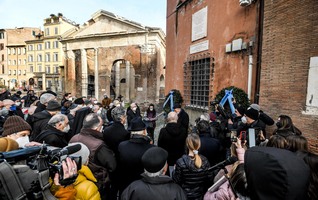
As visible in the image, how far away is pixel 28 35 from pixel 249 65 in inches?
2541

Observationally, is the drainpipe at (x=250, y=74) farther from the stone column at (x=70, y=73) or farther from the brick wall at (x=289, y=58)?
the stone column at (x=70, y=73)

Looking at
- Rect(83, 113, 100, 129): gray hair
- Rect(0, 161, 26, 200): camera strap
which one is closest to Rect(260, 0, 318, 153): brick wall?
Rect(83, 113, 100, 129): gray hair

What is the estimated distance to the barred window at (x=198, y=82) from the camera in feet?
29.0

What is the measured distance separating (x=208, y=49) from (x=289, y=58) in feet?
13.5

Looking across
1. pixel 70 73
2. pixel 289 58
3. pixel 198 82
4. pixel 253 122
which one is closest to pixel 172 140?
pixel 253 122

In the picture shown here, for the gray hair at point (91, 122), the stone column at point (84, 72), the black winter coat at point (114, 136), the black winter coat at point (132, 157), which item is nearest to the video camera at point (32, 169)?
the black winter coat at point (132, 157)

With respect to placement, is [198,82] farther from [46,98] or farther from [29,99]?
[29,99]

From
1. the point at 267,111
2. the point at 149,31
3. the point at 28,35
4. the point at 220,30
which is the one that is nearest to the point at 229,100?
the point at 267,111

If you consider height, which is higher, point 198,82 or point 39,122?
point 198,82

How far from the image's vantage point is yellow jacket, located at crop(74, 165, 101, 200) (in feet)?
6.69

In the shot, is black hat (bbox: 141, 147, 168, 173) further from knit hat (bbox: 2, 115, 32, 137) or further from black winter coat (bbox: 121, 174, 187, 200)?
knit hat (bbox: 2, 115, 32, 137)

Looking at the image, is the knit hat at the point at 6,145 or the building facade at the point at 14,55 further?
the building facade at the point at 14,55

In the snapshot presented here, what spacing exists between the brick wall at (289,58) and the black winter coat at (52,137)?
16.5 ft

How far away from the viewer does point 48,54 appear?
4762cm
